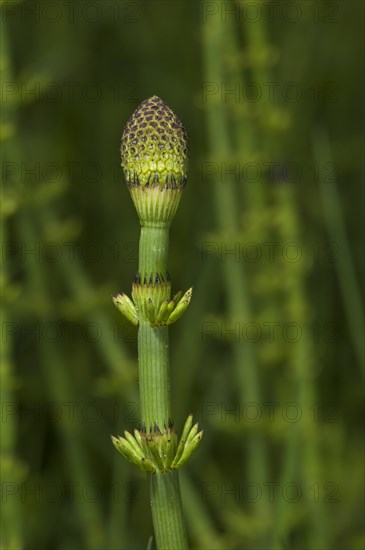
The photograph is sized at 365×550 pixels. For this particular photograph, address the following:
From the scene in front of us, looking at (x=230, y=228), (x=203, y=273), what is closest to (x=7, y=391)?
(x=230, y=228)

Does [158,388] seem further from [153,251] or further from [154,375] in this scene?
[153,251]

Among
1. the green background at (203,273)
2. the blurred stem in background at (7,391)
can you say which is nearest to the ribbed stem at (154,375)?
the green background at (203,273)

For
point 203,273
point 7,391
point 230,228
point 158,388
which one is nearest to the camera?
point 158,388

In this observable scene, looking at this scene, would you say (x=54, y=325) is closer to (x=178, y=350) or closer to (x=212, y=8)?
(x=178, y=350)

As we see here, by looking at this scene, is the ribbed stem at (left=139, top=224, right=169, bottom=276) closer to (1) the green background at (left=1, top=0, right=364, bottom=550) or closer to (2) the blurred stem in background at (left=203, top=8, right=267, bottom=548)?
(1) the green background at (left=1, top=0, right=364, bottom=550)

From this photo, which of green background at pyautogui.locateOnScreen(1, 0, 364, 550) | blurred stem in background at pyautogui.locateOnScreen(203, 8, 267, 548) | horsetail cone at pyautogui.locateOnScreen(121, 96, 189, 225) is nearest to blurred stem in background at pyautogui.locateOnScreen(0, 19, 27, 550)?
green background at pyautogui.locateOnScreen(1, 0, 364, 550)
